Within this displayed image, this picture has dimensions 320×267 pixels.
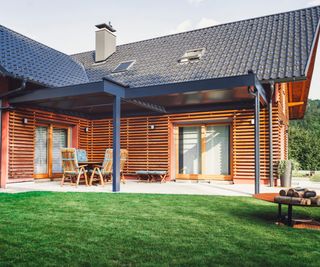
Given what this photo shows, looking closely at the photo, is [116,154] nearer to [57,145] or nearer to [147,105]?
[147,105]

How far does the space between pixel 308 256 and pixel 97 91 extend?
5637 millimetres

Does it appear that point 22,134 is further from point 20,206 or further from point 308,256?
point 308,256

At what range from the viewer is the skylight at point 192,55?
11.2 metres

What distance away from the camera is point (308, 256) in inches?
110

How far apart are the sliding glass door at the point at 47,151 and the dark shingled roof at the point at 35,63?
5.08 ft

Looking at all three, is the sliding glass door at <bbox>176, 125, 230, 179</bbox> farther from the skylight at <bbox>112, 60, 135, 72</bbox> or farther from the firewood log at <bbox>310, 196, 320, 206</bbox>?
the firewood log at <bbox>310, 196, 320, 206</bbox>

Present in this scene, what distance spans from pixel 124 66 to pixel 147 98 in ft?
12.8

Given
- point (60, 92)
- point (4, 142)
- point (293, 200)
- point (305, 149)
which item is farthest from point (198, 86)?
point (305, 149)

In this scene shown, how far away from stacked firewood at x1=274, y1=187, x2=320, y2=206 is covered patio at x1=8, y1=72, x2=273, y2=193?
2.89 m

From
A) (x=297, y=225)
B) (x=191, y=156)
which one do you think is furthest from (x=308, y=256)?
(x=191, y=156)

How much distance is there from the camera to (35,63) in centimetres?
1035

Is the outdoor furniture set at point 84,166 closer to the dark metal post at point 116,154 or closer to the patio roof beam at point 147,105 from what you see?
the dark metal post at point 116,154

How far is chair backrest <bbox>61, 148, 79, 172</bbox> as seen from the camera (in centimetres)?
833

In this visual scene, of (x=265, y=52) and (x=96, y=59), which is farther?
(x=96, y=59)
